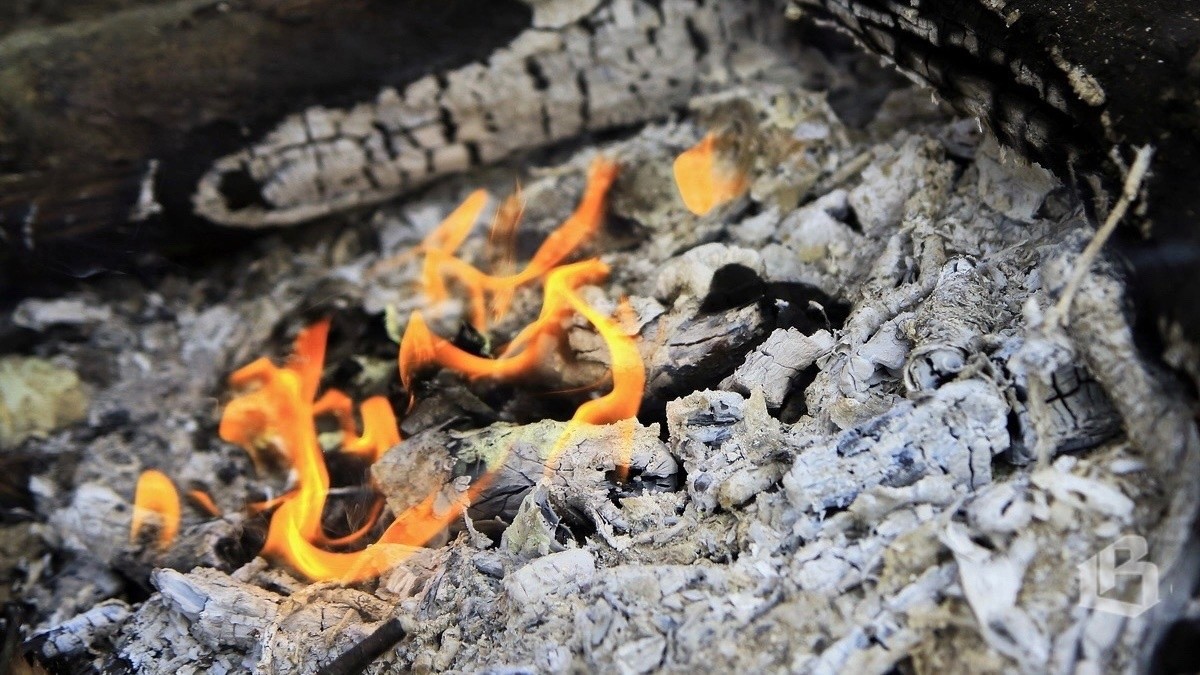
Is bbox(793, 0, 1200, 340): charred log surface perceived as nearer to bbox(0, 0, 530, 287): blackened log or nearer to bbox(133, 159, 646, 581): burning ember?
bbox(133, 159, 646, 581): burning ember

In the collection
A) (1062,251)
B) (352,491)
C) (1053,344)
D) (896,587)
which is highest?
(1062,251)

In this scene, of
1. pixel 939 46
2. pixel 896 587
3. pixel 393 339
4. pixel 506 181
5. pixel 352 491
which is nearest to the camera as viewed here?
pixel 896 587

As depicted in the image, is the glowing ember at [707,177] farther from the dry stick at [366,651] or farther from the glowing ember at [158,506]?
the glowing ember at [158,506]

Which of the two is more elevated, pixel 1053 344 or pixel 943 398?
pixel 1053 344

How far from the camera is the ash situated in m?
1.72

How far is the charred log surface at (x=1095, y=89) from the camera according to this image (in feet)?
5.93

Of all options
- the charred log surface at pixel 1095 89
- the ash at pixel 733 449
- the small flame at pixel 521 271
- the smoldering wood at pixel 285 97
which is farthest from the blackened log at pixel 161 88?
the charred log surface at pixel 1095 89

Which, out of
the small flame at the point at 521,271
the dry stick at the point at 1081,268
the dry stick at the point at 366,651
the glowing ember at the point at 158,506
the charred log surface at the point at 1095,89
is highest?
the charred log surface at the point at 1095,89

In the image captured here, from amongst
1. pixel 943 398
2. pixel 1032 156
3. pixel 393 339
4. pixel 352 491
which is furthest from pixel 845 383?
pixel 393 339

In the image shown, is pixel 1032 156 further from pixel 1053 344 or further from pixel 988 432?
pixel 988 432

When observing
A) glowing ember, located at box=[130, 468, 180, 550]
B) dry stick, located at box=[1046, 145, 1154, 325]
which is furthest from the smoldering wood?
dry stick, located at box=[1046, 145, 1154, 325]

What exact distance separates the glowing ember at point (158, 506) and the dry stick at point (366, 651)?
3.08 ft

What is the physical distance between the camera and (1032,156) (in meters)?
2.34

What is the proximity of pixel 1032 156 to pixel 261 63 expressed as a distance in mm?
2606
